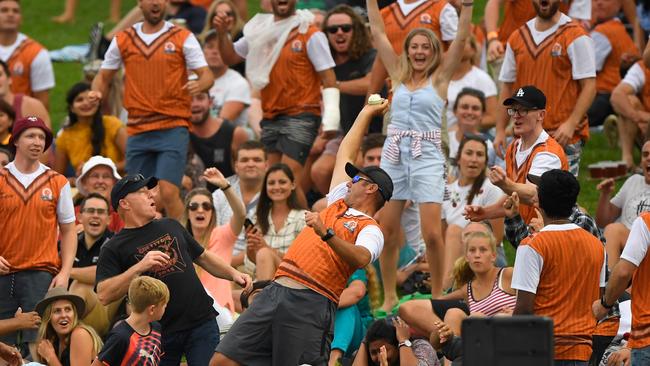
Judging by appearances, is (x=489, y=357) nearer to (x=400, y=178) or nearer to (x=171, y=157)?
(x=400, y=178)

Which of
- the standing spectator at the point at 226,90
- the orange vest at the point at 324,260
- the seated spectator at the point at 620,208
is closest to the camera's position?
the orange vest at the point at 324,260

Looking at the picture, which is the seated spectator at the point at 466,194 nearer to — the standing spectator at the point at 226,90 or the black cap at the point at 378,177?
the black cap at the point at 378,177

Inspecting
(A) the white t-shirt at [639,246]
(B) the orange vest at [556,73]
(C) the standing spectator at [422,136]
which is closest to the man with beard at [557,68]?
(B) the orange vest at [556,73]

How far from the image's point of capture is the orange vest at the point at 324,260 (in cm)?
1040

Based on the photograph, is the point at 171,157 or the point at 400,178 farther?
the point at 171,157

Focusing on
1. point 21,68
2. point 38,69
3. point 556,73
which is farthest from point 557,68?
point 21,68

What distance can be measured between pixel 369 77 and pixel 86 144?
294 centimetres

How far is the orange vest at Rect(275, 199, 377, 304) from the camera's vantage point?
10398 mm

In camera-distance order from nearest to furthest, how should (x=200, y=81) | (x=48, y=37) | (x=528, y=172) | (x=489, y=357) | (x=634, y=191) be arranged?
(x=489, y=357)
(x=528, y=172)
(x=634, y=191)
(x=200, y=81)
(x=48, y=37)

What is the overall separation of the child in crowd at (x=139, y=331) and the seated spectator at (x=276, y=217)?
2.72m

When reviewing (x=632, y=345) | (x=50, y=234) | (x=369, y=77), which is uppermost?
(x=369, y=77)

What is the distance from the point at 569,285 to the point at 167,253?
9.96ft

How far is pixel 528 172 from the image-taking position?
11.0 metres

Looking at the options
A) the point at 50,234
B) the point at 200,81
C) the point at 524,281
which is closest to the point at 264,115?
the point at 200,81
